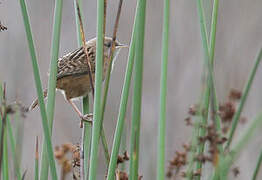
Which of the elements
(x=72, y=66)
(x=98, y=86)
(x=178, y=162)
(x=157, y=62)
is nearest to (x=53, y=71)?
(x=98, y=86)

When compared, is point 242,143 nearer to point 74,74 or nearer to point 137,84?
point 137,84

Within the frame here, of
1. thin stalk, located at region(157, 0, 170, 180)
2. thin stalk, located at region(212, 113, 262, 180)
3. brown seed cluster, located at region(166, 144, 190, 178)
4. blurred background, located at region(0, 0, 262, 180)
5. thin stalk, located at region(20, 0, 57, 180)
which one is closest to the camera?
thin stalk, located at region(212, 113, 262, 180)

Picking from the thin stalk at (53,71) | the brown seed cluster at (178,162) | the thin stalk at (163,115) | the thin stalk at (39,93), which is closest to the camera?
the thin stalk at (163,115)

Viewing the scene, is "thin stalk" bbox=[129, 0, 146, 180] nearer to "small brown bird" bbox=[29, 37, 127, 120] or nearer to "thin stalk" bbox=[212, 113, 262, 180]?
"thin stalk" bbox=[212, 113, 262, 180]

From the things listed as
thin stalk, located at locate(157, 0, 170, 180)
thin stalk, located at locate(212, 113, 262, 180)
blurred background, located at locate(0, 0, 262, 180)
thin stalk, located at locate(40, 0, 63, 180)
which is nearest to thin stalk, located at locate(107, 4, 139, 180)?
thin stalk, located at locate(157, 0, 170, 180)

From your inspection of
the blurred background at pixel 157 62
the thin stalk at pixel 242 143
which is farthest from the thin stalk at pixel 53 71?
the blurred background at pixel 157 62

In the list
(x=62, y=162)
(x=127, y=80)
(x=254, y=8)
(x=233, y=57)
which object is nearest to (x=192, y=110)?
(x=127, y=80)

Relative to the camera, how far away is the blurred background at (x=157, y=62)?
164 inches

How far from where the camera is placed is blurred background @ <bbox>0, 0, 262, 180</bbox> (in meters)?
4.18

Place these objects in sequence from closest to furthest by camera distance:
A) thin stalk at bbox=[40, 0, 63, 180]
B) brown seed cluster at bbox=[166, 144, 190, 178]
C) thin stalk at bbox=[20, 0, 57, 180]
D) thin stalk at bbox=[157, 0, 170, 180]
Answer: thin stalk at bbox=[157, 0, 170, 180]
thin stalk at bbox=[20, 0, 57, 180]
thin stalk at bbox=[40, 0, 63, 180]
brown seed cluster at bbox=[166, 144, 190, 178]

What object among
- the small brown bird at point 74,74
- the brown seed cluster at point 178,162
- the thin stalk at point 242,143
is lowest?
the brown seed cluster at point 178,162

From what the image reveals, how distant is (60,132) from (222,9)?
2025mm

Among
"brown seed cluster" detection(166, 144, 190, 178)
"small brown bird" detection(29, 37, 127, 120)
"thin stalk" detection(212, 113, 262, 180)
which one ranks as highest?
"small brown bird" detection(29, 37, 127, 120)

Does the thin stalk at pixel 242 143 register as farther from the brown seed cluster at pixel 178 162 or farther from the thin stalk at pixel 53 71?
the thin stalk at pixel 53 71
